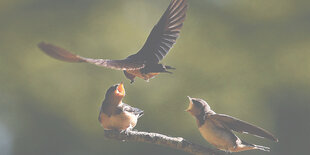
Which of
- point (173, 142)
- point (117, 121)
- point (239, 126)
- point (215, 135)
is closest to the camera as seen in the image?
point (173, 142)

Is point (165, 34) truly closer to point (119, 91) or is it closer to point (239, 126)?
point (119, 91)

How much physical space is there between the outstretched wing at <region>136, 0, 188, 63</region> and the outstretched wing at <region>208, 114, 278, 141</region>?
81 centimetres

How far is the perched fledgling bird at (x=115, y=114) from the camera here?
491cm

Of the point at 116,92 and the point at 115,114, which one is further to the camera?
the point at 115,114

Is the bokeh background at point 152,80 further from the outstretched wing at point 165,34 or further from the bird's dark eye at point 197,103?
the outstretched wing at point 165,34

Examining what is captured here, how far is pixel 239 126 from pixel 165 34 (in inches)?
39.8

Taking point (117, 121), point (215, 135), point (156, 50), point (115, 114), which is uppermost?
point (156, 50)

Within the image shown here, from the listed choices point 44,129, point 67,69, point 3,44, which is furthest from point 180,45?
point 3,44

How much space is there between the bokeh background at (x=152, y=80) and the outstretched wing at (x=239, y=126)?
24.1 feet

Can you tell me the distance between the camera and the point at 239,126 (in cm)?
427

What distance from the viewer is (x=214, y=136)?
479cm

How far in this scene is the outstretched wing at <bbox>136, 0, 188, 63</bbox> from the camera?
405 centimetres

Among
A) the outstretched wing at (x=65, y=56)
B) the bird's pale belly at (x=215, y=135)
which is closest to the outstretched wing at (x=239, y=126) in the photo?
the bird's pale belly at (x=215, y=135)

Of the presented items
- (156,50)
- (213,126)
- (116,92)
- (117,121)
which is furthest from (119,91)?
(213,126)
